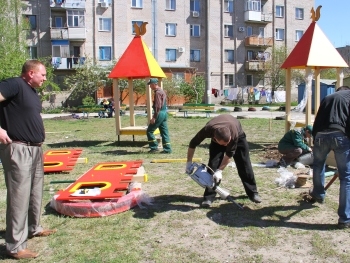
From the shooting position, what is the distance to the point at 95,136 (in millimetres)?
14672

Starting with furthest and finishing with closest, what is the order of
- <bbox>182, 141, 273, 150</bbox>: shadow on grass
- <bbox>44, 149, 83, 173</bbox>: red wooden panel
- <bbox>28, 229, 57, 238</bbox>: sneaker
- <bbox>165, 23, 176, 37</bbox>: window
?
<bbox>165, 23, 176, 37</bbox>: window → <bbox>182, 141, 273, 150</bbox>: shadow on grass → <bbox>44, 149, 83, 173</bbox>: red wooden panel → <bbox>28, 229, 57, 238</bbox>: sneaker

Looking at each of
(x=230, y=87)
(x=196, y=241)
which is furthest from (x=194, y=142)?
(x=230, y=87)

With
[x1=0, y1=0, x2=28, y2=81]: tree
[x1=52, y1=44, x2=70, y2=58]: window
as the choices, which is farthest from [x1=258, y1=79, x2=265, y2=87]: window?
[x1=0, y1=0, x2=28, y2=81]: tree

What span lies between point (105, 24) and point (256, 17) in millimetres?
18103

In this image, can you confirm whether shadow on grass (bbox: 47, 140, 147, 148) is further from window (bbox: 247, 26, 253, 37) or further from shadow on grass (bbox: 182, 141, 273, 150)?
window (bbox: 247, 26, 253, 37)

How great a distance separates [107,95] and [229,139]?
3644 centimetres

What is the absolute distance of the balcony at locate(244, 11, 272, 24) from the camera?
46219mm

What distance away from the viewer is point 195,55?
148 feet

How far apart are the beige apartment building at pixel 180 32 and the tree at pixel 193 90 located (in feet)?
4.67

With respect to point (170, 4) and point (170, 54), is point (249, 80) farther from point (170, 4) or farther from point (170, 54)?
point (170, 4)

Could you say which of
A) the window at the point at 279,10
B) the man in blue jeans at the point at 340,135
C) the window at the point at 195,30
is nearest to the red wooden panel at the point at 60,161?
the man in blue jeans at the point at 340,135

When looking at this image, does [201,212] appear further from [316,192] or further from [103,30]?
[103,30]

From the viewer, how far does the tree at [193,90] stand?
4003 cm

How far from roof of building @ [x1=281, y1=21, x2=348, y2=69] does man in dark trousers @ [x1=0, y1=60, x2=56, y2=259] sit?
7.62 m
